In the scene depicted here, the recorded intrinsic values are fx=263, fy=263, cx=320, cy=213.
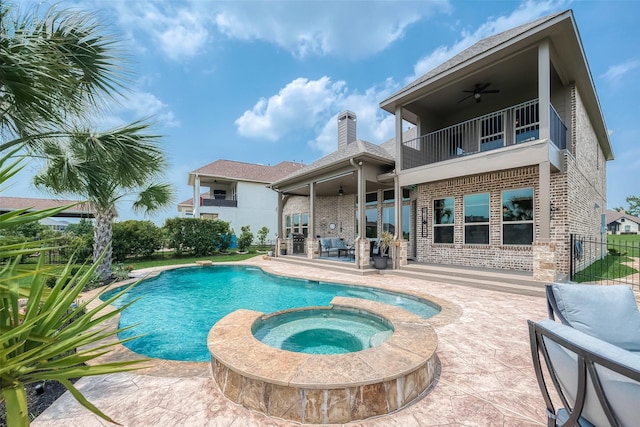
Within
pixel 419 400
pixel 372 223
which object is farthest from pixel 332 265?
pixel 419 400

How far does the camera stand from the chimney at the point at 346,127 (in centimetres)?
1409

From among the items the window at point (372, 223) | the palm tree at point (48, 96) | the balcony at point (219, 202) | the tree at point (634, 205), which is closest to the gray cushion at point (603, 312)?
the palm tree at point (48, 96)

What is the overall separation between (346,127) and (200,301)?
10871 millimetres

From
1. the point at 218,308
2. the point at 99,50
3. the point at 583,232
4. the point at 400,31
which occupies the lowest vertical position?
the point at 218,308

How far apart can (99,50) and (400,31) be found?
10860 mm

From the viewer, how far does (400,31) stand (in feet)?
35.4

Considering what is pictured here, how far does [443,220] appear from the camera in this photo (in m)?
9.55

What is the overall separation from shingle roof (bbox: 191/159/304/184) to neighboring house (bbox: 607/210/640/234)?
2313 inches

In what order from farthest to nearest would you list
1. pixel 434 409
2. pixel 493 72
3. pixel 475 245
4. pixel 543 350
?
1. pixel 475 245
2. pixel 493 72
3. pixel 434 409
4. pixel 543 350

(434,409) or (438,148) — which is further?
(438,148)

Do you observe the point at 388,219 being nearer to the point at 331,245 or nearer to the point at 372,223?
the point at 372,223

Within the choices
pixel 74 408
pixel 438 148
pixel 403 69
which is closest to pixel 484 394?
pixel 74 408

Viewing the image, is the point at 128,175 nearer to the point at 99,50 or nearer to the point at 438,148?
the point at 99,50

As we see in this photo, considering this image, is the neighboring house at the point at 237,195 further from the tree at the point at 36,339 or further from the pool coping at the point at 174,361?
the tree at the point at 36,339
